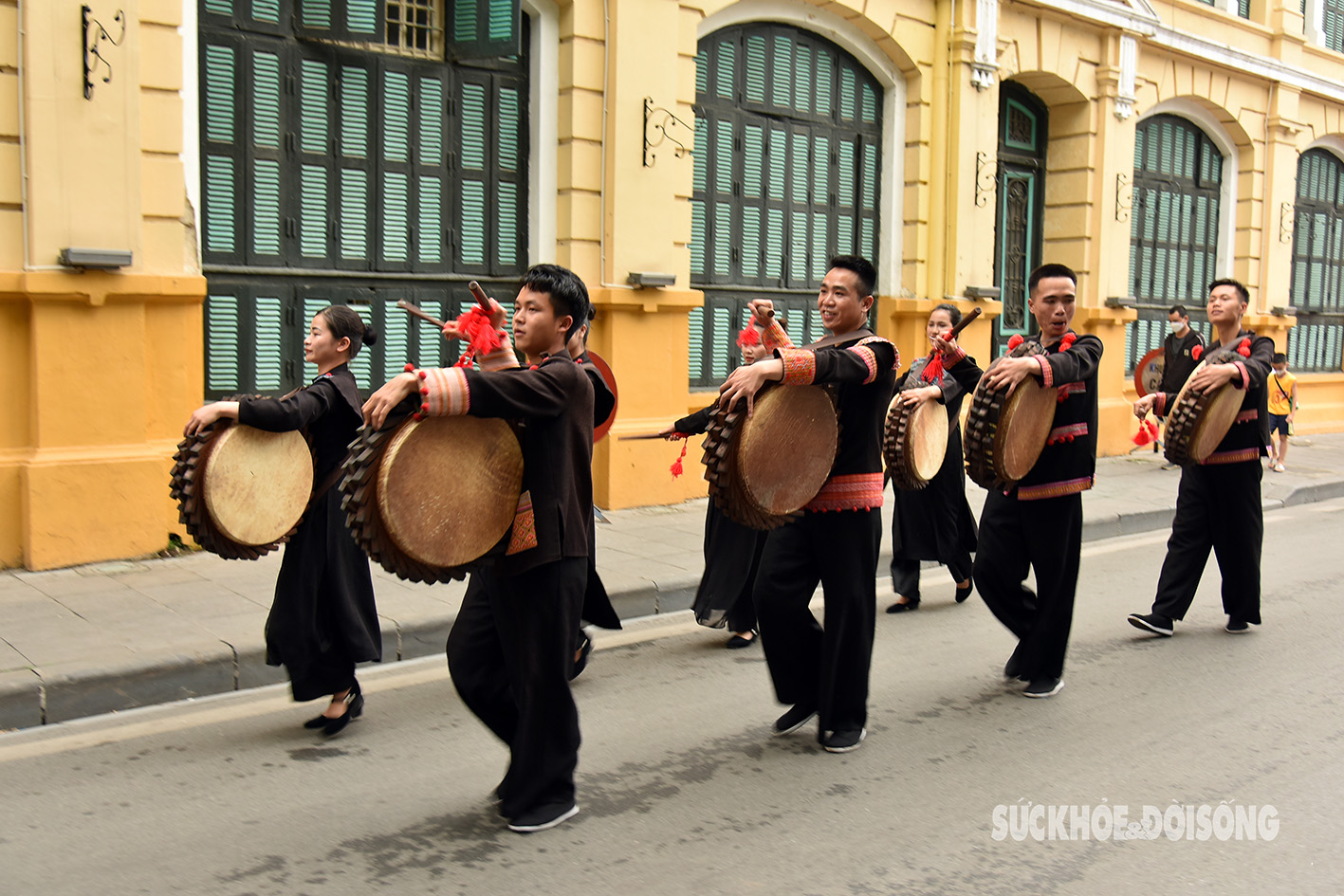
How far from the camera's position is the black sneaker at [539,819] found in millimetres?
3875

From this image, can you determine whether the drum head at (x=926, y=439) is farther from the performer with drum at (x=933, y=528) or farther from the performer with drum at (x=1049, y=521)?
the performer with drum at (x=933, y=528)

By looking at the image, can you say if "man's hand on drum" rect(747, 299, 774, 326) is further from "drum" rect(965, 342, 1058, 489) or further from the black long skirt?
the black long skirt

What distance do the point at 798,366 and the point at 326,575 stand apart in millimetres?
2010

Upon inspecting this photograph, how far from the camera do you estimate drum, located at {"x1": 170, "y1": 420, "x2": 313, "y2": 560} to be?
4355 millimetres

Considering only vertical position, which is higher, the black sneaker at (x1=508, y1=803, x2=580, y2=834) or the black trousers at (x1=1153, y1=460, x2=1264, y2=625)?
the black trousers at (x1=1153, y1=460, x2=1264, y2=625)

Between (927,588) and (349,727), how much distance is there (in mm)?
4163

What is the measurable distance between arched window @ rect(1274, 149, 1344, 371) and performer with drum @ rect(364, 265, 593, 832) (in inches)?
677

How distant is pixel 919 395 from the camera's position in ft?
19.2

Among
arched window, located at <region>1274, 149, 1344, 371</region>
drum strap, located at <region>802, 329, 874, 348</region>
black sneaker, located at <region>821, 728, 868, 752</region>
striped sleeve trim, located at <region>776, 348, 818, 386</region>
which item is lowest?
black sneaker, located at <region>821, 728, 868, 752</region>

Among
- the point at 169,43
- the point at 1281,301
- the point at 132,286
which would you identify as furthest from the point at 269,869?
the point at 1281,301

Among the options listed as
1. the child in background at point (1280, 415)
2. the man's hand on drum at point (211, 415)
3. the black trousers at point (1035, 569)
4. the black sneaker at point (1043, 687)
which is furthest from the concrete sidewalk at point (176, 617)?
the child in background at point (1280, 415)

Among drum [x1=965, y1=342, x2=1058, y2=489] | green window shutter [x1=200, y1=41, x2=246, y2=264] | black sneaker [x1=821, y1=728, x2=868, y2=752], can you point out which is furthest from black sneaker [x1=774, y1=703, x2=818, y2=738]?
green window shutter [x1=200, y1=41, x2=246, y2=264]

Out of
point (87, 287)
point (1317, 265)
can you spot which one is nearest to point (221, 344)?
point (87, 287)

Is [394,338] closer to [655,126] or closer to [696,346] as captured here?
[655,126]
